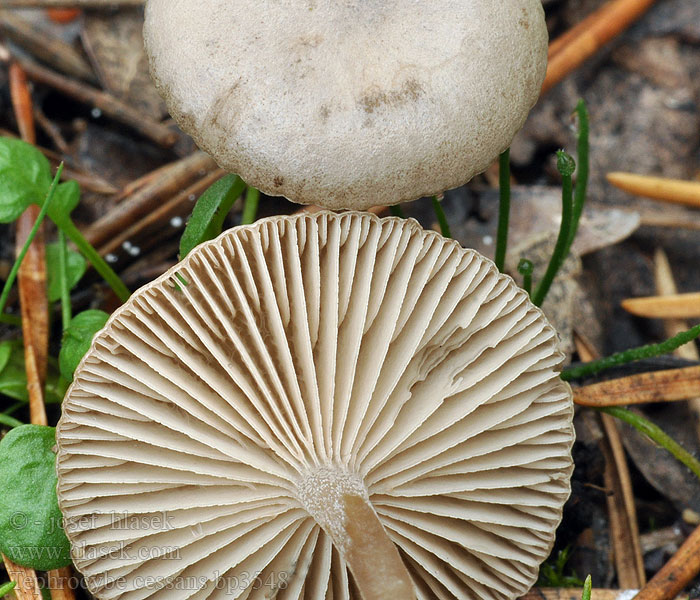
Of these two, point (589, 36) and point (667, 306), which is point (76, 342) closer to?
point (667, 306)

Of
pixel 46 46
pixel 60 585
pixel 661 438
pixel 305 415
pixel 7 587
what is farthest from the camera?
pixel 46 46

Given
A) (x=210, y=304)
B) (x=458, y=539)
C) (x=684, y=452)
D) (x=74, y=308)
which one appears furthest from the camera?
(x=74, y=308)

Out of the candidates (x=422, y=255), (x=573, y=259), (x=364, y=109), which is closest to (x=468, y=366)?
(x=422, y=255)

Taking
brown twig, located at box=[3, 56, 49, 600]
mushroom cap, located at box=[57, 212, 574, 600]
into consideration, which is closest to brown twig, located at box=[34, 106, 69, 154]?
brown twig, located at box=[3, 56, 49, 600]

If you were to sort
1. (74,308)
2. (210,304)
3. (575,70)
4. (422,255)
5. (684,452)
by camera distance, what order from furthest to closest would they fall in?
1. (575,70)
2. (74,308)
3. (684,452)
4. (422,255)
5. (210,304)

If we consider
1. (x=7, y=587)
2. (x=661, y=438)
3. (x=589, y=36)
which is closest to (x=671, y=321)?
(x=661, y=438)

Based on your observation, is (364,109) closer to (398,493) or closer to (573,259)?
(398,493)

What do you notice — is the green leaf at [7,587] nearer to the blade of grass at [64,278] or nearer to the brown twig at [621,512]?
the blade of grass at [64,278]

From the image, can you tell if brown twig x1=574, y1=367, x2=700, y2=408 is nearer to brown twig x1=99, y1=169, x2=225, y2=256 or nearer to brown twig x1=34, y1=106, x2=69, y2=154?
brown twig x1=99, y1=169, x2=225, y2=256
